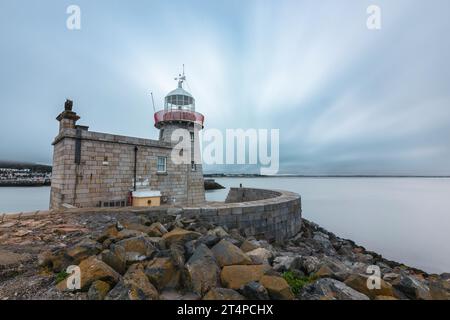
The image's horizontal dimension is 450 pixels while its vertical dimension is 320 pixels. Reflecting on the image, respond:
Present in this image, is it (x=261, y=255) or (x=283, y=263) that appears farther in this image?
(x=261, y=255)

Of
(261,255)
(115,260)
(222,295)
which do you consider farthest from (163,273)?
(261,255)

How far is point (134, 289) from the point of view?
6.53 ft

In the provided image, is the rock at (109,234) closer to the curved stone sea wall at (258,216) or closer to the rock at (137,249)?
the rock at (137,249)

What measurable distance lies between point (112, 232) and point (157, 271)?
1.57 meters

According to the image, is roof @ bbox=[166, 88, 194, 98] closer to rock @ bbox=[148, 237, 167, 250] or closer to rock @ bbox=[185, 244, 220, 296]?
rock @ bbox=[148, 237, 167, 250]

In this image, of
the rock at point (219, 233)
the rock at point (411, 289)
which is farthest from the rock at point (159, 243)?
the rock at point (411, 289)

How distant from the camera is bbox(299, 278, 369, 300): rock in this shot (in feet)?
7.27

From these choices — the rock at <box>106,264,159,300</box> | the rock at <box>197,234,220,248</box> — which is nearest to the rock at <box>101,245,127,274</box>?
the rock at <box>106,264,159,300</box>

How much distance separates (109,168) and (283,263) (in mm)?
7653

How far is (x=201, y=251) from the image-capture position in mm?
2822

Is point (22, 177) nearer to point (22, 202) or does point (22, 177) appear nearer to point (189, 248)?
point (22, 202)

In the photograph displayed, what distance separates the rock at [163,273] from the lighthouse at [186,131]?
8.90 metres
